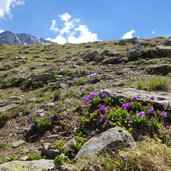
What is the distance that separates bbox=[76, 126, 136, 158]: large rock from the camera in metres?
6.46

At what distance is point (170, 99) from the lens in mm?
8734

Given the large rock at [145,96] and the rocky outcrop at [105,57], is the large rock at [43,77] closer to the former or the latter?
the rocky outcrop at [105,57]

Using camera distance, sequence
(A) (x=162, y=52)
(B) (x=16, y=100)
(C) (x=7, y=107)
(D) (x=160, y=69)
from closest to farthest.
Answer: (C) (x=7, y=107) < (B) (x=16, y=100) < (D) (x=160, y=69) < (A) (x=162, y=52)

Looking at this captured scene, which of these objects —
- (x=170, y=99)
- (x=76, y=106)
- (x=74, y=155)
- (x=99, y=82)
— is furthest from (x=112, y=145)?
(x=99, y=82)

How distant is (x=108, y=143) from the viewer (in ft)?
21.5

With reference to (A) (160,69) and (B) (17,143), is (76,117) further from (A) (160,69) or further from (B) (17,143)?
(A) (160,69)

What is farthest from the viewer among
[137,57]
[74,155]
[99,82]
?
[137,57]

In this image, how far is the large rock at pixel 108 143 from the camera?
21.2 feet

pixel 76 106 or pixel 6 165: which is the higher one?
pixel 76 106

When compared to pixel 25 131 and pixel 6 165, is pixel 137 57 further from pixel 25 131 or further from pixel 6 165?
pixel 6 165

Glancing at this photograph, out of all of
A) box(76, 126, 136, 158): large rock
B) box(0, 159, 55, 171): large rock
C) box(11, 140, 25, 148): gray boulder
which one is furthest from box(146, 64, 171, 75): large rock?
box(0, 159, 55, 171): large rock

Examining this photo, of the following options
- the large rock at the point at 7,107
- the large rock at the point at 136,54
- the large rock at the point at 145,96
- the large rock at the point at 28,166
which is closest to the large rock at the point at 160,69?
the large rock at the point at 136,54

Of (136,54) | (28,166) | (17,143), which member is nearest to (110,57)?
(136,54)

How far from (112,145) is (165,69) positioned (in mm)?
8478
